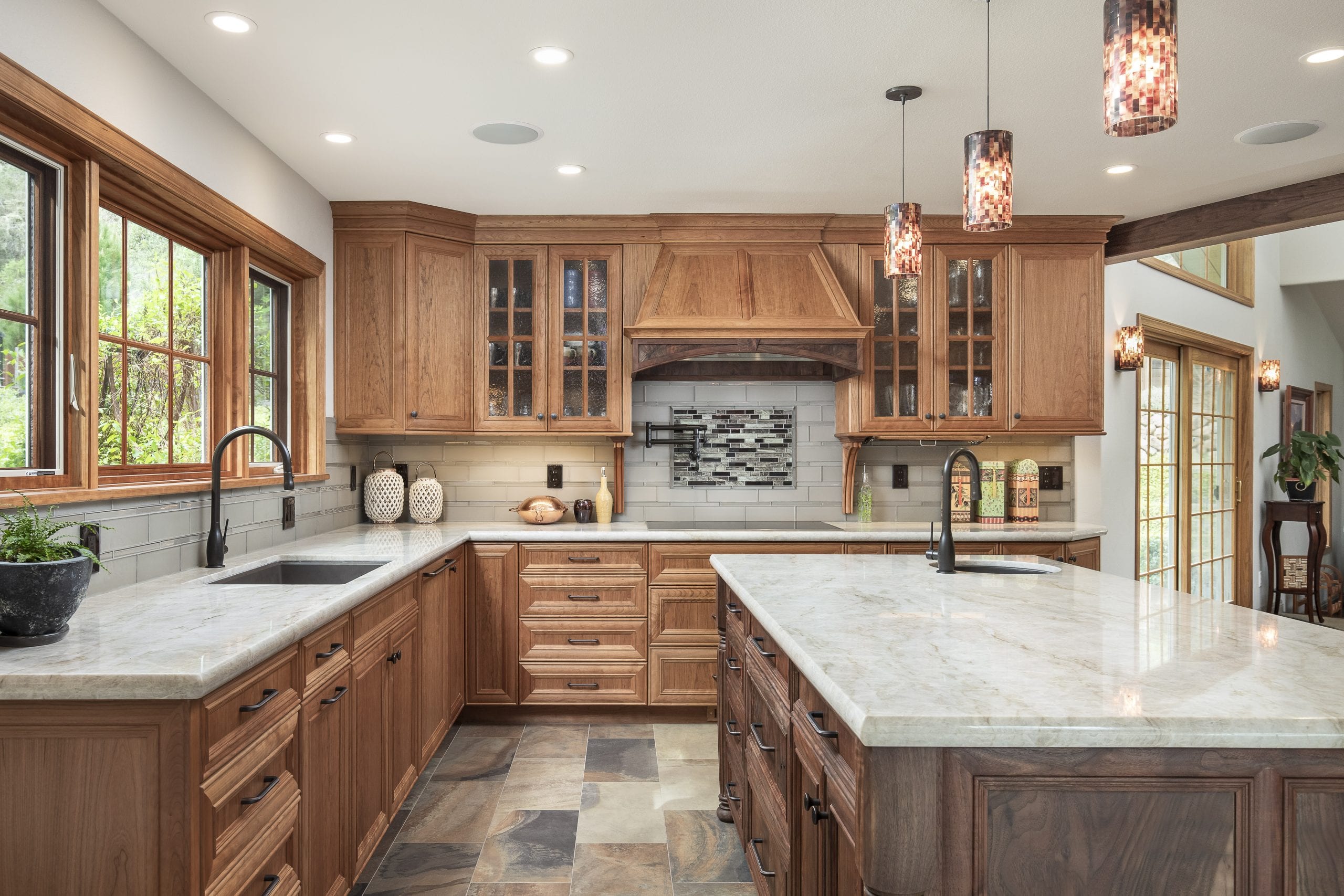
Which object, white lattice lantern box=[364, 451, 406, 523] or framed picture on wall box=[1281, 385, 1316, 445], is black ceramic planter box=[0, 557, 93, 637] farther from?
framed picture on wall box=[1281, 385, 1316, 445]

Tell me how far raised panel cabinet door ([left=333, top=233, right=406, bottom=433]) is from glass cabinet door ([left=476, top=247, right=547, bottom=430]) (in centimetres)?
39

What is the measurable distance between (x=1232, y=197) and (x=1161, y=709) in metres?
3.71

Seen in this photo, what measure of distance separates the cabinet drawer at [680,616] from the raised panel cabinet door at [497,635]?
641mm

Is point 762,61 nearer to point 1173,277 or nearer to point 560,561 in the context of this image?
point 560,561

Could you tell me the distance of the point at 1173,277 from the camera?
5.77 metres

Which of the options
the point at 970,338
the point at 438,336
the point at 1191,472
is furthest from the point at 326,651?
the point at 1191,472

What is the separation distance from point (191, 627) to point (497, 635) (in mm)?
2244

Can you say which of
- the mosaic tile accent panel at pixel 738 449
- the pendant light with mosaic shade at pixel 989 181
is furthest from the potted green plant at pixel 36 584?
the mosaic tile accent panel at pixel 738 449

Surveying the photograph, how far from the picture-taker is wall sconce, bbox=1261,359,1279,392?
6820mm

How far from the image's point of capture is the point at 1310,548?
6.73 metres

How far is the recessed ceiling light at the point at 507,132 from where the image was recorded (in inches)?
124

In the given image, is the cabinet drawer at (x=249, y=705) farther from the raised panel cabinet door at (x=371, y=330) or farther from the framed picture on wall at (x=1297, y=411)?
the framed picture on wall at (x=1297, y=411)

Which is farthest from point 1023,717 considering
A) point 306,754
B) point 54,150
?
point 54,150

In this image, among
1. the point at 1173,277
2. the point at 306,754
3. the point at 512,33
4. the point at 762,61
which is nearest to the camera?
the point at 306,754
